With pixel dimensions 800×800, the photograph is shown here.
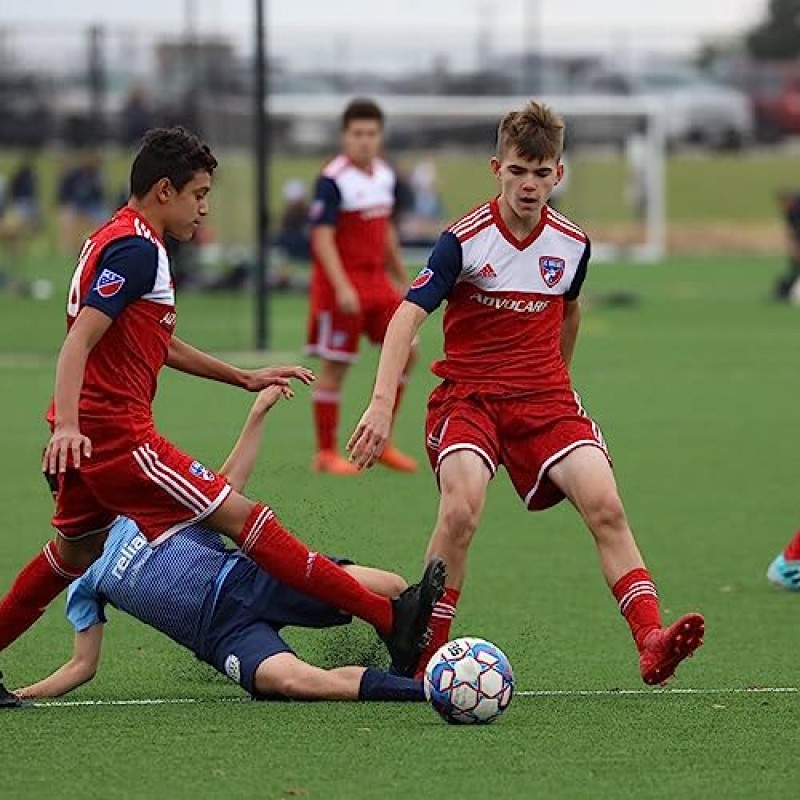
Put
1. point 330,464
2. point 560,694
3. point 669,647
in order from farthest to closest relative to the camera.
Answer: point 330,464
point 560,694
point 669,647

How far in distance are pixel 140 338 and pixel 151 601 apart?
0.80 meters

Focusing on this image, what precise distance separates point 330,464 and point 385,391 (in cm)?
585

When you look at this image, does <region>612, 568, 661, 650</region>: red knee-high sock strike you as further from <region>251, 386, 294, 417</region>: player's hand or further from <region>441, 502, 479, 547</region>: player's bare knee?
<region>251, 386, 294, 417</region>: player's hand

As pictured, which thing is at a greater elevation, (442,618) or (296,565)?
(296,565)

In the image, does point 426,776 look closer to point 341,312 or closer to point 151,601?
point 151,601

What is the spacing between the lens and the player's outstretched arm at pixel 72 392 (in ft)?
20.7

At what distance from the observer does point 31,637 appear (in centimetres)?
802

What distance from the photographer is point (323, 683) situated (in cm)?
662

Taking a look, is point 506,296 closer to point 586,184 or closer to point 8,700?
point 8,700

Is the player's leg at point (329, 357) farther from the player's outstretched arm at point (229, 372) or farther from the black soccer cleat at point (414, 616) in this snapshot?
the black soccer cleat at point (414, 616)

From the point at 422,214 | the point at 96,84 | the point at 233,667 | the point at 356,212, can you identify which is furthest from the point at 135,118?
the point at 233,667

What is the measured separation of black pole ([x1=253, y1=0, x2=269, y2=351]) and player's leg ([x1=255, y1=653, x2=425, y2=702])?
42.3ft

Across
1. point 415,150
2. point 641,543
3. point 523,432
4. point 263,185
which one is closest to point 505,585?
point 641,543

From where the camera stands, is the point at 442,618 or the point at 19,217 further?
the point at 19,217
